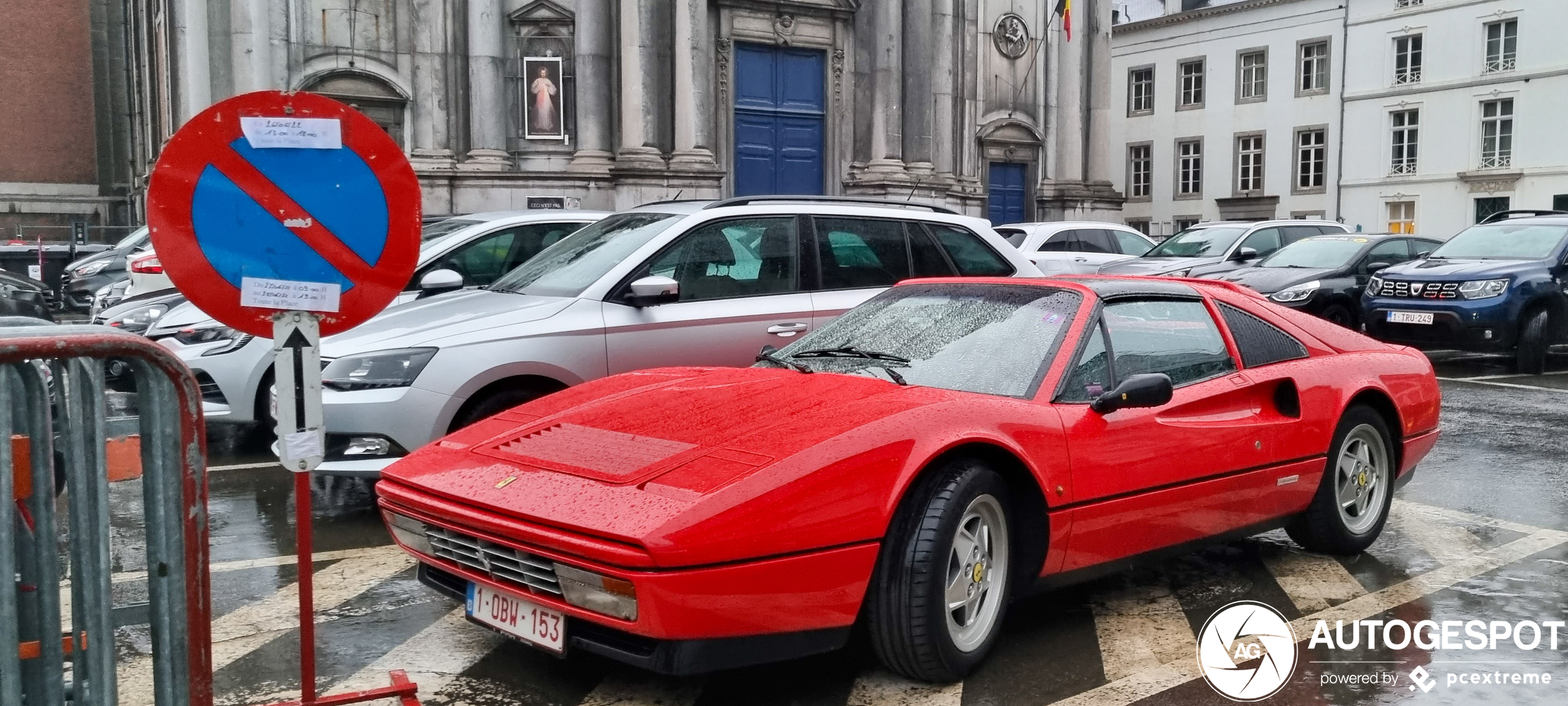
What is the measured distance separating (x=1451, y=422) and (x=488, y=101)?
656 inches

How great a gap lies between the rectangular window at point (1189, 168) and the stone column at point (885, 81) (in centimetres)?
2634

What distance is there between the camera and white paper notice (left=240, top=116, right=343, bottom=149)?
348cm

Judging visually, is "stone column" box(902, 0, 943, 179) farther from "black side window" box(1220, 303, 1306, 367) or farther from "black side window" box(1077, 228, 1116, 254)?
"black side window" box(1220, 303, 1306, 367)

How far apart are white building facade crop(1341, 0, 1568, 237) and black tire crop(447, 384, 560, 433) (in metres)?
39.7

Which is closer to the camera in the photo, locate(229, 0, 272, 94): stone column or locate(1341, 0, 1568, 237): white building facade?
locate(229, 0, 272, 94): stone column

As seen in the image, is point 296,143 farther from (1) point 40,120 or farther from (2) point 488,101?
(1) point 40,120

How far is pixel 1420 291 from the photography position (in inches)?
508

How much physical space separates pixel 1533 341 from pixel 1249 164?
3451 centimetres

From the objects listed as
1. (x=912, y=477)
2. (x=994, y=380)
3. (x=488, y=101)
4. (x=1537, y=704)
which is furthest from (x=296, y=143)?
(x=488, y=101)

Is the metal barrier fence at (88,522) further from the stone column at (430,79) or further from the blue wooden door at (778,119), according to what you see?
the blue wooden door at (778,119)

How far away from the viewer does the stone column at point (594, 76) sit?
21.9 meters

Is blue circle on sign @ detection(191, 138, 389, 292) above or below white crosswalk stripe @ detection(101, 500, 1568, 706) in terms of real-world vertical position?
above

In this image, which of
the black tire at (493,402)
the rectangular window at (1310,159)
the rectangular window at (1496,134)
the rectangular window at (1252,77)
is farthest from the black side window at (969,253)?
the rectangular window at (1252,77)

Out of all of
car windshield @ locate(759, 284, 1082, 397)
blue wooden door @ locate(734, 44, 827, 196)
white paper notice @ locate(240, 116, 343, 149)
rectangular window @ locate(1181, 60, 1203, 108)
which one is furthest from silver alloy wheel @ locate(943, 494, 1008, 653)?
rectangular window @ locate(1181, 60, 1203, 108)
